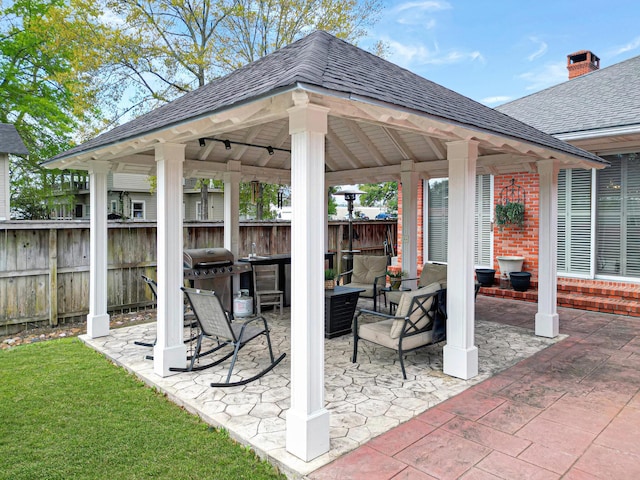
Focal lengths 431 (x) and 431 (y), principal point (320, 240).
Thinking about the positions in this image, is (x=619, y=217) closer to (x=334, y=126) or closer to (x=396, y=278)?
(x=396, y=278)

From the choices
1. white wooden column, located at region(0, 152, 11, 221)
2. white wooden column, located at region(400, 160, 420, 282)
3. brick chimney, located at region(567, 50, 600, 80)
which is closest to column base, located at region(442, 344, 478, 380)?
white wooden column, located at region(400, 160, 420, 282)

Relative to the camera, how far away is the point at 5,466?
2.91m

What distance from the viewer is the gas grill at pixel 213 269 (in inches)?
254

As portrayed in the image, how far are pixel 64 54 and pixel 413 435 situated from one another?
1676 cm

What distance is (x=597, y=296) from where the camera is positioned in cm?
763

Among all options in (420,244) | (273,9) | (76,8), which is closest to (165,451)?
(420,244)

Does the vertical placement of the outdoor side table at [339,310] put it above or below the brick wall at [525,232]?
below

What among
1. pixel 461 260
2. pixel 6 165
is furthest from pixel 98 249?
pixel 6 165

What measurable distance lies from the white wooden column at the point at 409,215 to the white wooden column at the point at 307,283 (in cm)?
439

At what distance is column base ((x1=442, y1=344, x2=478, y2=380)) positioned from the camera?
4.35 m

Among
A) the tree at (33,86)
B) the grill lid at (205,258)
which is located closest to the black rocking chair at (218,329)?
the grill lid at (205,258)

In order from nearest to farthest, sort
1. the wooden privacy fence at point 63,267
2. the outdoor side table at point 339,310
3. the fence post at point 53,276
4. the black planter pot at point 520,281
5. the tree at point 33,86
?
the outdoor side table at point 339,310, the wooden privacy fence at point 63,267, the fence post at point 53,276, the black planter pot at point 520,281, the tree at point 33,86

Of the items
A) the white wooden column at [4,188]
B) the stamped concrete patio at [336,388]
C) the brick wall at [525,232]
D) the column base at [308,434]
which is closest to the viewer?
the column base at [308,434]

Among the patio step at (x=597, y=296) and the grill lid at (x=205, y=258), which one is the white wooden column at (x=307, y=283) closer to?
the grill lid at (x=205, y=258)
